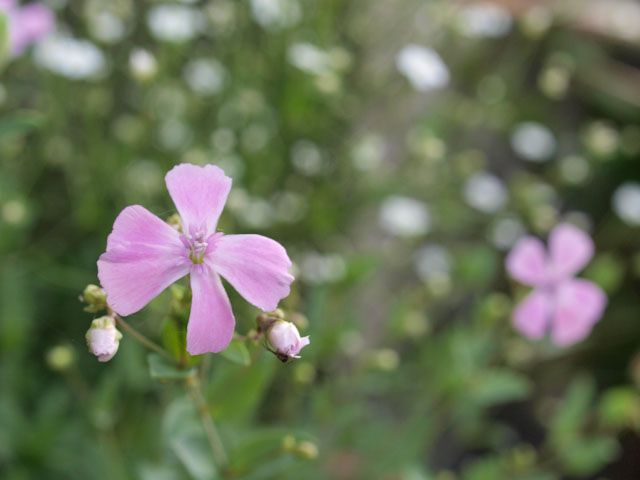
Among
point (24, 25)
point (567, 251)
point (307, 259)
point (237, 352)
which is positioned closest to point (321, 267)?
point (307, 259)

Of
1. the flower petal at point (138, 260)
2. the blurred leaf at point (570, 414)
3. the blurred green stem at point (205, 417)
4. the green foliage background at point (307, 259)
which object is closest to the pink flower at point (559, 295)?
the green foliage background at point (307, 259)

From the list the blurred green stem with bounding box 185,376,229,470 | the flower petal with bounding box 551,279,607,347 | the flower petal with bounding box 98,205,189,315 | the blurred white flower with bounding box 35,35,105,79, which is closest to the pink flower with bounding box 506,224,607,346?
the flower petal with bounding box 551,279,607,347

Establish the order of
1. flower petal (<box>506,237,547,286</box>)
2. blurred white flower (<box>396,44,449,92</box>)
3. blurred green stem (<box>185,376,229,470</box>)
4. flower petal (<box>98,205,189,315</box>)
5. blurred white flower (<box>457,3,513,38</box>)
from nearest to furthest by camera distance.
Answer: flower petal (<box>98,205,189,315</box>) → blurred green stem (<box>185,376,229,470</box>) → flower petal (<box>506,237,547,286</box>) → blurred white flower (<box>396,44,449,92</box>) → blurred white flower (<box>457,3,513,38</box>)

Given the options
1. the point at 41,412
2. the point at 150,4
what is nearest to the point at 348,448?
the point at 41,412

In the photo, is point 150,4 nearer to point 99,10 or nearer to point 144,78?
point 99,10

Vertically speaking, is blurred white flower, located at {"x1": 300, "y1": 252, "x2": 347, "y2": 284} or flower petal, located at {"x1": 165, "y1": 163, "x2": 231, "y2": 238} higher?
flower petal, located at {"x1": 165, "y1": 163, "x2": 231, "y2": 238}

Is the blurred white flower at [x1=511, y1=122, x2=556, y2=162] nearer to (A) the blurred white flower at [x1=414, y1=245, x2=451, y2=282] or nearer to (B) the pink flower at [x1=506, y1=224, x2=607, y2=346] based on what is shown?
(A) the blurred white flower at [x1=414, y1=245, x2=451, y2=282]

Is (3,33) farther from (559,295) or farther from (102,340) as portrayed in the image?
(559,295)
